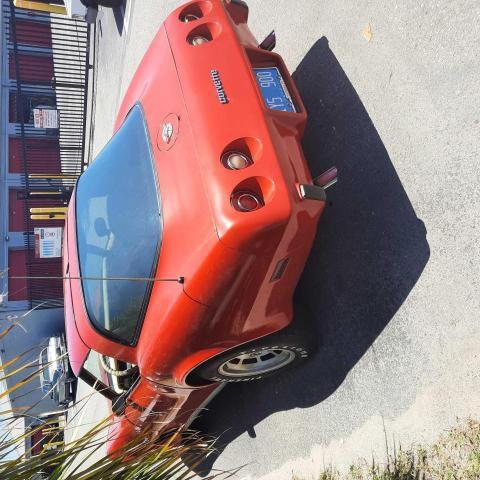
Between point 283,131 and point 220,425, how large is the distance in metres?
3.07

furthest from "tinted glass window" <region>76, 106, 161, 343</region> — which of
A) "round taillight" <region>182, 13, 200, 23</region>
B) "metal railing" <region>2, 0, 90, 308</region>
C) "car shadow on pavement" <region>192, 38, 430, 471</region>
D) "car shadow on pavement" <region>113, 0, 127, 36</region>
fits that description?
"metal railing" <region>2, 0, 90, 308</region>

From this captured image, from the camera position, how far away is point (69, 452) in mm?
2363

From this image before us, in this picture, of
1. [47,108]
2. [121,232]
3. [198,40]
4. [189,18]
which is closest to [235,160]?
[121,232]

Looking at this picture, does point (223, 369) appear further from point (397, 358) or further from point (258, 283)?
point (397, 358)

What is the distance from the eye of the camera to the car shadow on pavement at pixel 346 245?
11.7 feet

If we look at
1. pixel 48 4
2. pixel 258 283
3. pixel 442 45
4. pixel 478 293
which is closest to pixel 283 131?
pixel 258 283

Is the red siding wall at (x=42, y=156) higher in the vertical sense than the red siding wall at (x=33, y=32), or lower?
lower

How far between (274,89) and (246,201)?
3.43ft

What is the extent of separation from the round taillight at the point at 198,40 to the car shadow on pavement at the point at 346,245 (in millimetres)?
1133

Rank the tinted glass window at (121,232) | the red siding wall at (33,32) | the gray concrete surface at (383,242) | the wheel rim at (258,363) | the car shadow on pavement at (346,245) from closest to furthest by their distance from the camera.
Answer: the gray concrete surface at (383,242)
the tinted glass window at (121,232)
the car shadow on pavement at (346,245)
the wheel rim at (258,363)
the red siding wall at (33,32)

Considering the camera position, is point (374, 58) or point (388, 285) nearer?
Result: point (388, 285)

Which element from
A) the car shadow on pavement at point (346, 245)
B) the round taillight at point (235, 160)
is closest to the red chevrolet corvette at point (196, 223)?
the round taillight at point (235, 160)

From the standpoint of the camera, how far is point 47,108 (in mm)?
10094

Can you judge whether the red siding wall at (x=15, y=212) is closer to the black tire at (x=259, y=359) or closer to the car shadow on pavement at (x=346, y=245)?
the car shadow on pavement at (x=346, y=245)
